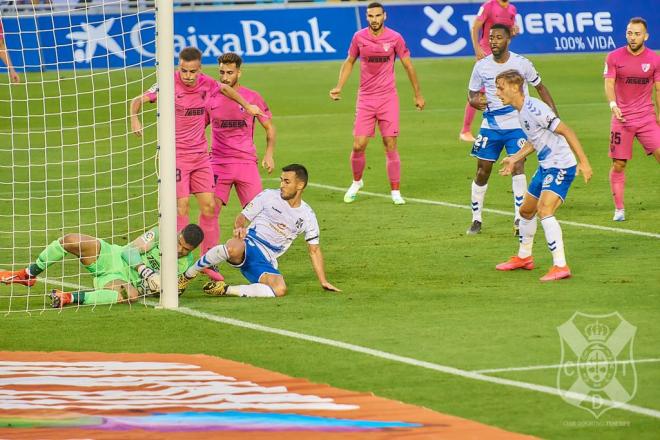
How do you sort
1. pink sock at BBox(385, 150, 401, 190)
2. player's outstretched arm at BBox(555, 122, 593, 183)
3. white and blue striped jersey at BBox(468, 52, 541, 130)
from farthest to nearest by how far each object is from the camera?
pink sock at BBox(385, 150, 401, 190)
white and blue striped jersey at BBox(468, 52, 541, 130)
player's outstretched arm at BBox(555, 122, 593, 183)

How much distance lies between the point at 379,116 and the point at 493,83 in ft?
9.96

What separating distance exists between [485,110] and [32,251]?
5.77m

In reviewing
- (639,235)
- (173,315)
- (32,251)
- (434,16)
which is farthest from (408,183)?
(434,16)

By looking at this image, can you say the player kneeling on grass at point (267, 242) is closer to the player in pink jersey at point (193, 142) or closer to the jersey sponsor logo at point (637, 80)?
the player in pink jersey at point (193, 142)

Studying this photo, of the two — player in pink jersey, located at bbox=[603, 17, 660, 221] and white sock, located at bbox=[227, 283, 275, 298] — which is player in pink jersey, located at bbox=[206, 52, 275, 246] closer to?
white sock, located at bbox=[227, 283, 275, 298]

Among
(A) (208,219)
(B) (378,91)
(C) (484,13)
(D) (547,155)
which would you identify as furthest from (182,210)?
(C) (484,13)

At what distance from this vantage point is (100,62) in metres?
33.7

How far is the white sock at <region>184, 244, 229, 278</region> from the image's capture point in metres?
13.9

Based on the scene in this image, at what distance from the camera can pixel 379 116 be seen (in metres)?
20.2

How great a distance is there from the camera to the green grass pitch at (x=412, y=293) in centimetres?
1055

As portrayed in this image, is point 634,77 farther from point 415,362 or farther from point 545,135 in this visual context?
point 415,362

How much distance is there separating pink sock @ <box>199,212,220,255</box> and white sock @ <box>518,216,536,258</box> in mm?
3317

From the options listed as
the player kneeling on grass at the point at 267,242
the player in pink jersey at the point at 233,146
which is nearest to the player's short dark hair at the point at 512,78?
the player kneeling on grass at the point at 267,242

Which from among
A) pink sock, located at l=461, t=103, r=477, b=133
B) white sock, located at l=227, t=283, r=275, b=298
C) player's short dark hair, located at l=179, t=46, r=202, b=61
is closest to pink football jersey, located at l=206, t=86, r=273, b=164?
player's short dark hair, located at l=179, t=46, r=202, b=61
